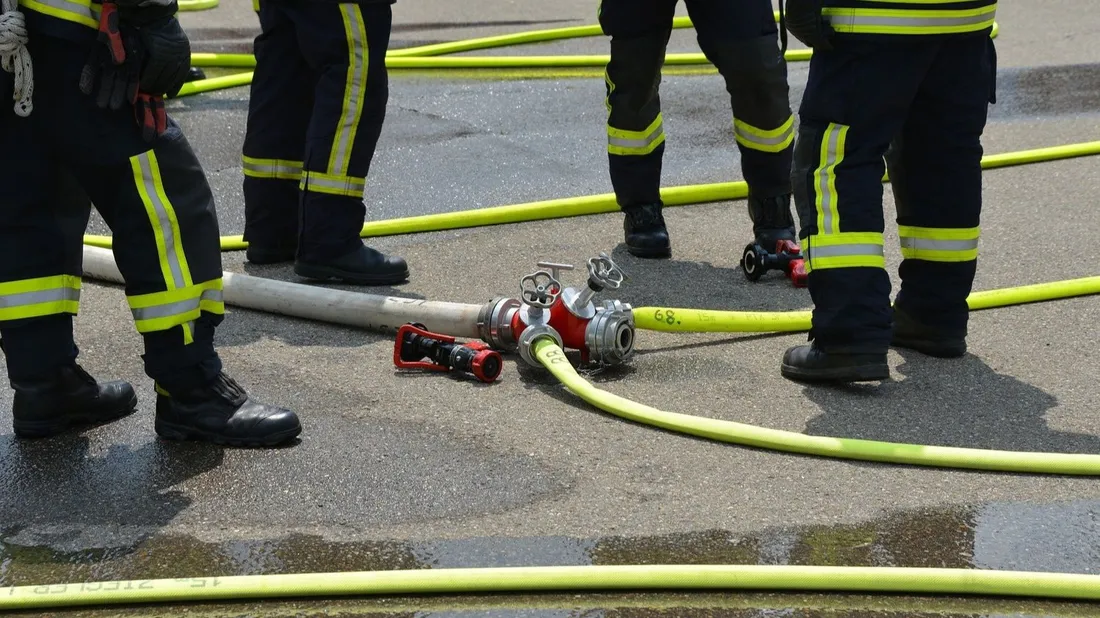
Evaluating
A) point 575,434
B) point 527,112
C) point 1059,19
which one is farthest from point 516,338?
point 1059,19

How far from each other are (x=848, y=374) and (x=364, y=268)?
1.96 meters

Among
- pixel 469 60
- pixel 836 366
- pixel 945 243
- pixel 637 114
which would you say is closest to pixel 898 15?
pixel 945 243

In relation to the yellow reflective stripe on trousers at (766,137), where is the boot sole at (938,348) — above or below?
below

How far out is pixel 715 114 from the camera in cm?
749

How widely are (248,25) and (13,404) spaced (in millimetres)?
7268

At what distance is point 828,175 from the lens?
153 inches

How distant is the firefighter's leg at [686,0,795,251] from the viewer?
4871 mm

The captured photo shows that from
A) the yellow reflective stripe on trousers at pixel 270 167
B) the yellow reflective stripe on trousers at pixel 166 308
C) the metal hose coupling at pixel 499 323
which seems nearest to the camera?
the yellow reflective stripe on trousers at pixel 166 308

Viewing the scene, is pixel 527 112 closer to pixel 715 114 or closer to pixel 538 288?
pixel 715 114

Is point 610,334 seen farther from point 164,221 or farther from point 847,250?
point 164,221

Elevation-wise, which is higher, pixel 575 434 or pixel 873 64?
pixel 873 64

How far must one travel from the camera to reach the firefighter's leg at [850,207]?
382 centimetres

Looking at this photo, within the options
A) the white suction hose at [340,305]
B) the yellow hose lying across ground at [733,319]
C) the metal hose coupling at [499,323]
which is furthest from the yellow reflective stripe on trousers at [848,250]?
the white suction hose at [340,305]

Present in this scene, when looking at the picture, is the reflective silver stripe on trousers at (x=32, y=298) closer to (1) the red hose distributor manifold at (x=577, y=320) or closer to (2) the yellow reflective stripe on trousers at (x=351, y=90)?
(1) the red hose distributor manifold at (x=577, y=320)
